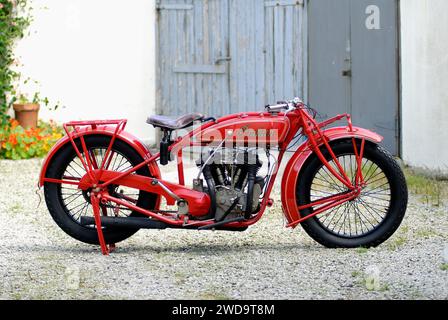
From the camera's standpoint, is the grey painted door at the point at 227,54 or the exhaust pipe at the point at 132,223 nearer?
the exhaust pipe at the point at 132,223

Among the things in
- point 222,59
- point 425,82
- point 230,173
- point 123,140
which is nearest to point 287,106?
point 230,173

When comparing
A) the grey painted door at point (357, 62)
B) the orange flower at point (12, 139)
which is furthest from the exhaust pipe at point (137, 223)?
the orange flower at point (12, 139)

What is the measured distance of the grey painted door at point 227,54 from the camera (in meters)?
11.9

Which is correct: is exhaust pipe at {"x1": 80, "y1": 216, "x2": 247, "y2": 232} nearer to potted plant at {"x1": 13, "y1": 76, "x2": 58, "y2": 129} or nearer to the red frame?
the red frame

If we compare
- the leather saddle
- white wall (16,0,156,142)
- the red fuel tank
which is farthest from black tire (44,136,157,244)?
white wall (16,0,156,142)

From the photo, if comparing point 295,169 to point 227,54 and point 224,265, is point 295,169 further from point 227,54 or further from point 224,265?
point 227,54

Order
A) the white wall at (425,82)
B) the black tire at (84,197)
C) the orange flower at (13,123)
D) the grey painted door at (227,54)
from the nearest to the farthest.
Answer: the black tire at (84,197) → the white wall at (425,82) → the grey painted door at (227,54) → the orange flower at (13,123)

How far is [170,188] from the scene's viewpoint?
7328 mm

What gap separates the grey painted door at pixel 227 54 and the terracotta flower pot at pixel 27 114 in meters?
1.45

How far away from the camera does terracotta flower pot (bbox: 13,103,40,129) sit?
12.3 meters

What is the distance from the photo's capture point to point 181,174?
7.32 metres

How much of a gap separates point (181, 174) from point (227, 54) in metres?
5.18

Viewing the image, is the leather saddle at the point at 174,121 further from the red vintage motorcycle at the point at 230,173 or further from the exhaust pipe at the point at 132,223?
the exhaust pipe at the point at 132,223

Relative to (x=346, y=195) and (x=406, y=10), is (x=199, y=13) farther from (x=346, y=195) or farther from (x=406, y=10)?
(x=346, y=195)
